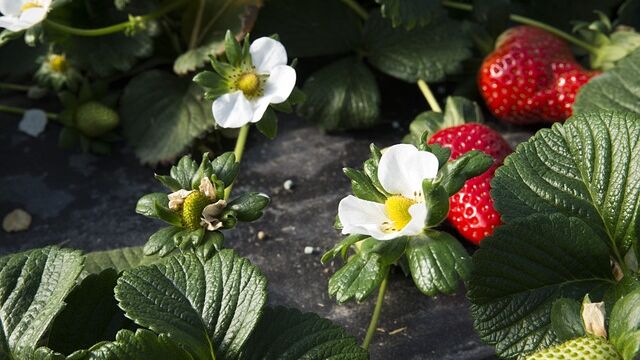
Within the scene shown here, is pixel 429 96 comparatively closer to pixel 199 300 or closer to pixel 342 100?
pixel 342 100

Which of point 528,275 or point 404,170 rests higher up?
point 404,170

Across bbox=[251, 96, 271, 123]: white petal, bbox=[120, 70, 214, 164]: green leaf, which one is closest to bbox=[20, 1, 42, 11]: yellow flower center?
bbox=[120, 70, 214, 164]: green leaf

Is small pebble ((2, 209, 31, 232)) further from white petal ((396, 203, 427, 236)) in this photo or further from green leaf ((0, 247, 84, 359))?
white petal ((396, 203, 427, 236))

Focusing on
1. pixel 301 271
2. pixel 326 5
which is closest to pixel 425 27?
pixel 326 5

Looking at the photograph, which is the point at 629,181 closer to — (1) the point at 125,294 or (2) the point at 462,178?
(2) the point at 462,178

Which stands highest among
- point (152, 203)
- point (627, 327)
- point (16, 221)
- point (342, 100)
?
point (627, 327)

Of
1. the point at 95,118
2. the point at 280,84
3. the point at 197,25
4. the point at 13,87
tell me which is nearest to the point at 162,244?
the point at 280,84
